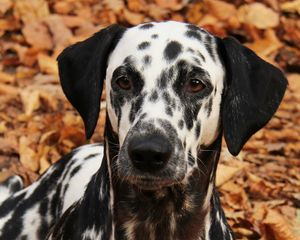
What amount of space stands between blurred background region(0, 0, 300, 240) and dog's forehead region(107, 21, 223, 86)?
1945mm

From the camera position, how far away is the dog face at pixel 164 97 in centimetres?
408

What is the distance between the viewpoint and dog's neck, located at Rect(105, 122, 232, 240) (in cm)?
447

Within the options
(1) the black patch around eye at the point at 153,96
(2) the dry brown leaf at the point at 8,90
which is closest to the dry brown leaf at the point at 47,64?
(2) the dry brown leaf at the point at 8,90

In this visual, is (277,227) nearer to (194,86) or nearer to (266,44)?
(194,86)

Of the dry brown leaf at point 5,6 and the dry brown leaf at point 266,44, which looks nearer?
the dry brown leaf at point 266,44

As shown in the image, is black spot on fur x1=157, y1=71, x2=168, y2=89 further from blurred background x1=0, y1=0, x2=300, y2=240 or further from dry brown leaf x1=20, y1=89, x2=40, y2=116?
dry brown leaf x1=20, y1=89, x2=40, y2=116

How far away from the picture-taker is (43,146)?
285 inches

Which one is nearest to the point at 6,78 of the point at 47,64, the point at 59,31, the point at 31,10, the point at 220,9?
the point at 47,64

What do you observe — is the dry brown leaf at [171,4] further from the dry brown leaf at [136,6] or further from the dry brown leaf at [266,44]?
the dry brown leaf at [266,44]

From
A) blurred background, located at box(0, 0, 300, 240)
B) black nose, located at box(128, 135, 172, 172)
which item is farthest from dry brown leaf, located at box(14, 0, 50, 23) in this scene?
black nose, located at box(128, 135, 172, 172)

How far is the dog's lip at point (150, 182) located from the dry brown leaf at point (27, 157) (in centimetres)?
294

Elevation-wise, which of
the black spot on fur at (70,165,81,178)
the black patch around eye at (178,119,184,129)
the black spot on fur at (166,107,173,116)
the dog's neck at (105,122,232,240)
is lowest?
the black spot on fur at (70,165,81,178)

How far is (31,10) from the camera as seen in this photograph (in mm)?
9789

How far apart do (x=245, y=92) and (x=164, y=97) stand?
486 mm
